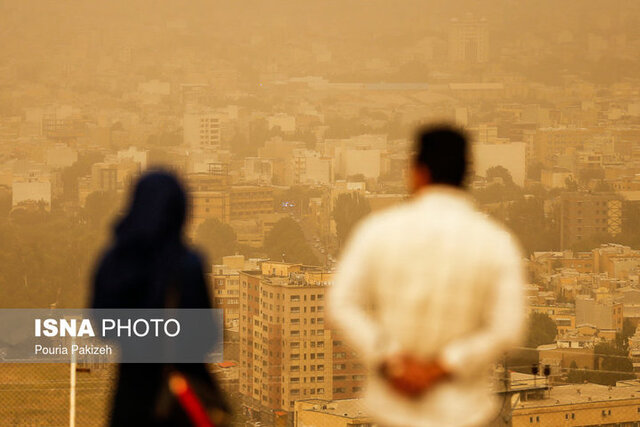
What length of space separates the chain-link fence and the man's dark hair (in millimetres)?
6004

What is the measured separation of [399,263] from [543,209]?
25528 millimetres

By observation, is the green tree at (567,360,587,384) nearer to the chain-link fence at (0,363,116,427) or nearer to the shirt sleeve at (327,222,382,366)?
the chain-link fence at (0,363,116,427)

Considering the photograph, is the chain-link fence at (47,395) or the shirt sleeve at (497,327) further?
the chain-link fence at (47,395)

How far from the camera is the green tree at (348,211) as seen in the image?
24641 millimetres

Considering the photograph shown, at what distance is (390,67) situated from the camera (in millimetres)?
33969

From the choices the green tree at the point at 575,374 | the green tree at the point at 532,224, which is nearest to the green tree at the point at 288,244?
the green tree at the point at 532,224

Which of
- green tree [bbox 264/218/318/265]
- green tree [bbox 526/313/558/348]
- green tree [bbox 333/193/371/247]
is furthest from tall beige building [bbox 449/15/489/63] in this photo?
green tree [bbox 526/313/558/348]

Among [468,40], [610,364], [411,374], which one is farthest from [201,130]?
[411,374]

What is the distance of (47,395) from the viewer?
9.80m

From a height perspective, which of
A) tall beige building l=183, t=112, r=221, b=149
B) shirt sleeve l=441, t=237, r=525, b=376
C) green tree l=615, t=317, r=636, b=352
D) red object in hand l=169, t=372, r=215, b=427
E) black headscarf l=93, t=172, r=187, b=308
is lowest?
green tree l=615, t=317, r=636, b=352

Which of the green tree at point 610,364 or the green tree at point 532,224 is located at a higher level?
the green tree at point 532,224

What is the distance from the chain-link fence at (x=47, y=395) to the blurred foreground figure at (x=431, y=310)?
5998 millimetres

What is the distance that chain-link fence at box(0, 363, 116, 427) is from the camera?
8056 mm

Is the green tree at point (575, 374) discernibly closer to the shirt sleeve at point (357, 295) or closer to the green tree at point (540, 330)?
the green tree at point (540, 330)
